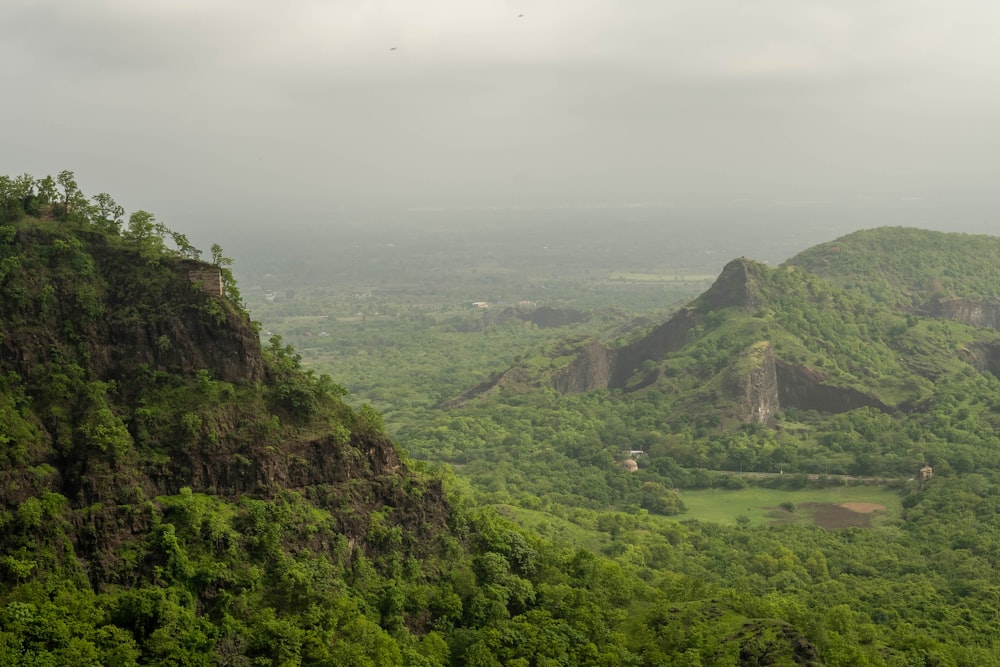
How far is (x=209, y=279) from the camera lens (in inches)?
1859

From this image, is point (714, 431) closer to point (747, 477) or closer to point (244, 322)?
point (747, 477)

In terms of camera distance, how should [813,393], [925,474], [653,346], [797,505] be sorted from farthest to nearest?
1. [653,346]
2. [813,393]
3. [925,474]
4. [797,505]

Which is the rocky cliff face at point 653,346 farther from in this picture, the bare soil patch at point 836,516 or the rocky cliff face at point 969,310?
the bare soil patch at point 836,516

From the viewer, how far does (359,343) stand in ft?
628

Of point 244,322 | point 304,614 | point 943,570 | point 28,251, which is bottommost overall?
point 943,570

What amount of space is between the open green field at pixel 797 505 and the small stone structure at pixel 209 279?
52.0 metres

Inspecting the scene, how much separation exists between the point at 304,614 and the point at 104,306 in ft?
58.7

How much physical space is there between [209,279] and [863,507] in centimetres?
6177

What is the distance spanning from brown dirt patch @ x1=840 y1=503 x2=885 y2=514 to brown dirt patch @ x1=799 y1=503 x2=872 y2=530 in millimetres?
387

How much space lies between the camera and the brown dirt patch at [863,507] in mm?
82188

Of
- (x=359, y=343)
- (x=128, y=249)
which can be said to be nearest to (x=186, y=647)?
(x=128, y=249)

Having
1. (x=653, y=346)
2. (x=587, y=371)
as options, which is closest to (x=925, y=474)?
(x=653, y=346)

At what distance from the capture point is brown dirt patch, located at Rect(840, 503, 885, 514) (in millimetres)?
82188

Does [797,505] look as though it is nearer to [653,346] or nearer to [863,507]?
[863,507]
